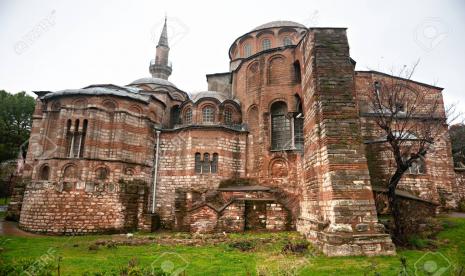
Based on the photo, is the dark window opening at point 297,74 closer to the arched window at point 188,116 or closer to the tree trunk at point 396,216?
the arched window at point 188,116

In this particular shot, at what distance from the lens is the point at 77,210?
15930 mm

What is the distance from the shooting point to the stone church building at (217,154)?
12.2 meters

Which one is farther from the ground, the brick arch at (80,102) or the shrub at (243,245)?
the brick arch at (80,102)

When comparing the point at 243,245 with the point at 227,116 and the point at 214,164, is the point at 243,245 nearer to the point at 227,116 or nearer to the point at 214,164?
the point at 214,164

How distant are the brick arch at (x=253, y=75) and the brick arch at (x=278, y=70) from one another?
3.09 feet

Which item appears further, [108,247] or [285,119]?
[285,119]

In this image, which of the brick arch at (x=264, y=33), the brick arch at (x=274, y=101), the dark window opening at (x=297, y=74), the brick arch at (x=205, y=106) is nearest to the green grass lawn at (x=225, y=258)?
the brick arch at (x=274, y=101)

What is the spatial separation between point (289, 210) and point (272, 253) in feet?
19.8

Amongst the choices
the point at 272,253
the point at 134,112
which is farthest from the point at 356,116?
the point at 134,112

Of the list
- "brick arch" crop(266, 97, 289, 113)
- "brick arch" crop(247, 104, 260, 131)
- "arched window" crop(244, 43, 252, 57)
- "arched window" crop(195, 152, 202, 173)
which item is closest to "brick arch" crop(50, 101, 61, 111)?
"arched window" crop(195, 152, 202, 173)

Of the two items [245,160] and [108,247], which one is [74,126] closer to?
[108,247]

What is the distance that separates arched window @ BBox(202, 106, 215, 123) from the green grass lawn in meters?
11.1

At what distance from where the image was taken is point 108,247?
11.4 metres

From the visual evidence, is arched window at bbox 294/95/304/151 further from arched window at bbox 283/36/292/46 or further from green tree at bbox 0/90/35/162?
green tree at bbox 0/90/35/162
